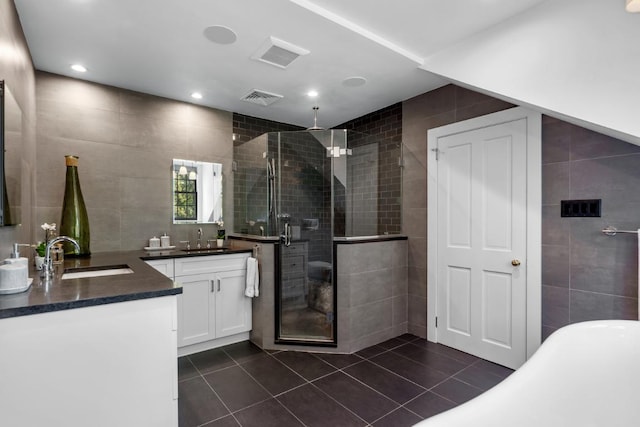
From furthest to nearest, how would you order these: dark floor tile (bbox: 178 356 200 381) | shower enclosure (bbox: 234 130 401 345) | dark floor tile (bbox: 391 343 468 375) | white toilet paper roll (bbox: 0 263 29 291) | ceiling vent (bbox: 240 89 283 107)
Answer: ceiling vent (bbox: 240 89 283 107) → shower enclosure (bbox: 234 130 401 345) → dark floor tile (bbox: 391 343 468 375) → dark floor tile (bbox: 178 356 200 381) → white toilet paper roll (bbox: 0 263 29 291)

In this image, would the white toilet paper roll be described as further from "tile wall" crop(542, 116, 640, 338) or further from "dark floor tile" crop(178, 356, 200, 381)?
"tile wall" crop(542, 116, 640, 338)

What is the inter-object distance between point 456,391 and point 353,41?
2677mm

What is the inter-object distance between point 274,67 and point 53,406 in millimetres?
2592

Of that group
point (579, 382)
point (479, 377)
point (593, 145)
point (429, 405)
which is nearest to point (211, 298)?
point (429, 405)

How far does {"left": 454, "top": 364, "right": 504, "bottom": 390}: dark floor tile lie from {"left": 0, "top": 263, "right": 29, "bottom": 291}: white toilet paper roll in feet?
9.34

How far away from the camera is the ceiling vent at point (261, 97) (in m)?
3.22

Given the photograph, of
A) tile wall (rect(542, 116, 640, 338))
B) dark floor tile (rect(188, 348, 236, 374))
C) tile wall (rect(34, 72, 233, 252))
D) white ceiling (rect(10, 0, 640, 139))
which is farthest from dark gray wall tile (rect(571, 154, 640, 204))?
tile wall (rect(34, 72, 233, 252))

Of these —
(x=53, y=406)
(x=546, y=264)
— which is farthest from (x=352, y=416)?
(x=546, y=264)

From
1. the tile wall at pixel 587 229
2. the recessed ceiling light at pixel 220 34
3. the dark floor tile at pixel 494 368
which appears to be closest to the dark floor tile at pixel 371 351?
the dark floor tile at pixel 494 368

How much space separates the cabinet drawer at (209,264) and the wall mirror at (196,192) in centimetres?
70

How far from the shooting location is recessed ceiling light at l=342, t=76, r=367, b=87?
9.51 ft

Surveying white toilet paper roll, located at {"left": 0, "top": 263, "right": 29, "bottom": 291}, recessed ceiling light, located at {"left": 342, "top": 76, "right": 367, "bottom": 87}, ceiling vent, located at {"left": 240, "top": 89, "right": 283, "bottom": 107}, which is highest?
recessed ceiling light, located at {"left": 342, "top": 76, "right": 367, "bottom": 87}

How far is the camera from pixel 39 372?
1.23 metres

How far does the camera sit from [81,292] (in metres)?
1.42
